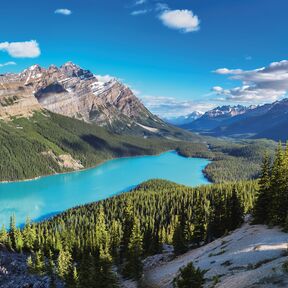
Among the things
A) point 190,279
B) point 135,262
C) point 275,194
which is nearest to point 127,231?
point 135,262

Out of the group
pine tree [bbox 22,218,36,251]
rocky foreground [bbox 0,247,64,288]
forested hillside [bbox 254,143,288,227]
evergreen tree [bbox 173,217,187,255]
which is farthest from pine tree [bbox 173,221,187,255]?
pine tree [bbox 22,218,36,251]

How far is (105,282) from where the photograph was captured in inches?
2343

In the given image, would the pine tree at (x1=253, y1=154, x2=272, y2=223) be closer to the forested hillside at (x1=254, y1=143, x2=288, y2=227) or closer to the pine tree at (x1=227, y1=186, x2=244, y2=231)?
the forested hillside at (x1=254, y1=143, x2=288, y2=227)

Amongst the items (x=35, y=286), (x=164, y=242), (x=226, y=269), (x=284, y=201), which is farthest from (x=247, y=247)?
(x=164, y=242)

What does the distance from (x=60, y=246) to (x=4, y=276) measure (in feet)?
119

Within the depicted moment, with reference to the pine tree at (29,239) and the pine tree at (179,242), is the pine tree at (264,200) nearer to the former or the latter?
the pine tree at (179,242)

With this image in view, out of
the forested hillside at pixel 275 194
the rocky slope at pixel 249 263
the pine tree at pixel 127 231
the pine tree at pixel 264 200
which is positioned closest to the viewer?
the rocky slope at pixel 249 263

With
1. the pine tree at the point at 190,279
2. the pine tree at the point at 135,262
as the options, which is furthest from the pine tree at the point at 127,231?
the pine tree at the point at 190,279

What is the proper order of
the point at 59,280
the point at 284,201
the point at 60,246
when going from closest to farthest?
the point at 284,201 < the point at 59,280 < the point at 60,246

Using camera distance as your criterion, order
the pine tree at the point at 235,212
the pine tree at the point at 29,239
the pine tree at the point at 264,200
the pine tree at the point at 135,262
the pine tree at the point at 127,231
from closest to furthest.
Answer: the pine tree at the point at 135,262 → the pine tree at the point at 264,200 → the pine tree at the point at 235,212 → the pine tree at the point at 127,231 → the pine tree at the point at 29,239

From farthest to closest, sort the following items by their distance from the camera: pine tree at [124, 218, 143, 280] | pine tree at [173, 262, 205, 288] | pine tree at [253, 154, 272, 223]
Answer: pine tree at [253, 154, 272, 223], pine tree at [124, 218, 143, 280], pine tree at [173, 262, 205, 288]

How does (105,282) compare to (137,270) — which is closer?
(105,282)

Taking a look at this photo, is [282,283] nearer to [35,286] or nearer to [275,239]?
[275,239]

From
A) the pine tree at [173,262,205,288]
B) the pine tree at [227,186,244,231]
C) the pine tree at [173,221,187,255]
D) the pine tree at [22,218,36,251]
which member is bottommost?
the pine tree at [22,218,36,251]
